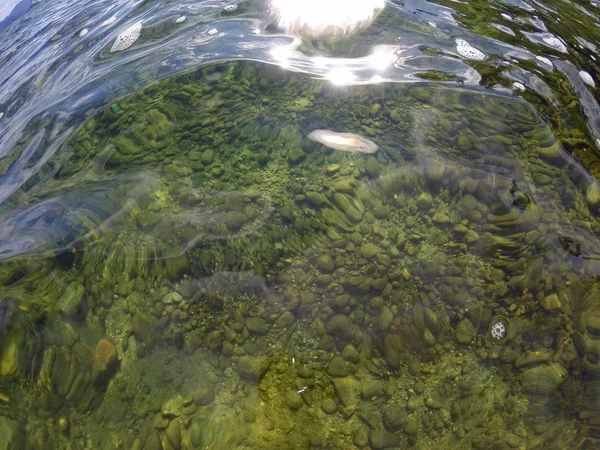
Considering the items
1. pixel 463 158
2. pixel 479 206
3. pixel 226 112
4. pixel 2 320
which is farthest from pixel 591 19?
pixel 2 320

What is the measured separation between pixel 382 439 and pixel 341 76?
2.35 m

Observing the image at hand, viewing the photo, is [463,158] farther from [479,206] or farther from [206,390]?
[206,390]

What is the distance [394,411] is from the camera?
178 cm

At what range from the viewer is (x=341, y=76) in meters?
2.95

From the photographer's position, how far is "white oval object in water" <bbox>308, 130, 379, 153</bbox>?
8.06 feet

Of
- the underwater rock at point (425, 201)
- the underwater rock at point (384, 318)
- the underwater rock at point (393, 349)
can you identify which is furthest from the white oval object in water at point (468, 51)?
the underwater rock at point (393, 349)

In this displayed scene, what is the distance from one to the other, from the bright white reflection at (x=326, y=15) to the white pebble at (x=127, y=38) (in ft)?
4.76

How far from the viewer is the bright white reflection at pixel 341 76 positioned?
2.89 metres

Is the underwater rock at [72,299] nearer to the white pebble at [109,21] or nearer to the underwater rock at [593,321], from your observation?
the underwater rock at [593,321]

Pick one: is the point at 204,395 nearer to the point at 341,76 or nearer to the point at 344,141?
the point at 344,141

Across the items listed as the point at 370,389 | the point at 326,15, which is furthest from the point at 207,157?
the point at 326,15

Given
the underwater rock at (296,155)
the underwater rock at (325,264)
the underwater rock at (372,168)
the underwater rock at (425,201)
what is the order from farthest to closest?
the underwater rock at (296,155) < the underwater rock at (372,168) < the underwater rock at (425,201) < the underwater rock at (325,264)

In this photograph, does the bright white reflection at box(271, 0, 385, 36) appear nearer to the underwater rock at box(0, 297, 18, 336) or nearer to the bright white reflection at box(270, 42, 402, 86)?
the bright white reflection at box(270, 42, 402, 86)

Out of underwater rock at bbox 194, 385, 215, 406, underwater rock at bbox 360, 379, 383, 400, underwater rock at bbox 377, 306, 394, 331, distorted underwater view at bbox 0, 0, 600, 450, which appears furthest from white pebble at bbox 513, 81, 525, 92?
underwater rock at bbox 194, 385, 215, 406
